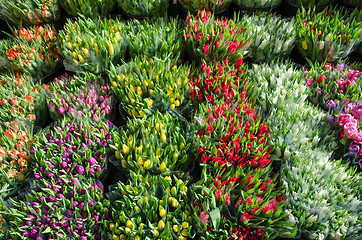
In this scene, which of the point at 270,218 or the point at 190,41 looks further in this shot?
the point at 190,41

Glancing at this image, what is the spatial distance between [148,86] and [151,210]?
0.70 m

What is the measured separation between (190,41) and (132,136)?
80cm

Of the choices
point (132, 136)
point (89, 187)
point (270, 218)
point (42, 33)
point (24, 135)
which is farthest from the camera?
point (42, 33)

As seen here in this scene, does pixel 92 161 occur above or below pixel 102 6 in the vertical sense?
below

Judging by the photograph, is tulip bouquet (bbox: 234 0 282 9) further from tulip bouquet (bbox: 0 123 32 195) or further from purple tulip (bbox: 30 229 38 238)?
purple tulip (bbox: 30 229 38 238)

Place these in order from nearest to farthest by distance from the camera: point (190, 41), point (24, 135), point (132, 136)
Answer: point (132, 136) → point (24, 135) → point (190, 41)

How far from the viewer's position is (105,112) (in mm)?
1502

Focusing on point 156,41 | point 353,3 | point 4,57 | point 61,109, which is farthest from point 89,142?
point 353,3

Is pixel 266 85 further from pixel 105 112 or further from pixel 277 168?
pixel 105 112

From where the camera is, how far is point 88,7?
201 cm

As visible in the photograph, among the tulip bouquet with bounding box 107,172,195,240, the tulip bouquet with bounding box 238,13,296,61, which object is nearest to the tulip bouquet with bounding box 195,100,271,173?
the tulip bouquet with bounding box 107,172,195,240

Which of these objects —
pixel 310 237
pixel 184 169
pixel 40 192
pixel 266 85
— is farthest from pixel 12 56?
pixel 310 237

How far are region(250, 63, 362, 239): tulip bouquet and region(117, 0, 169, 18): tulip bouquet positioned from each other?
107cm

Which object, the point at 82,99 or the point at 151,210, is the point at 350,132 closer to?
the point at 151,210
